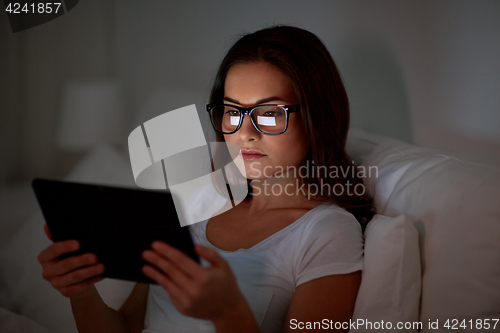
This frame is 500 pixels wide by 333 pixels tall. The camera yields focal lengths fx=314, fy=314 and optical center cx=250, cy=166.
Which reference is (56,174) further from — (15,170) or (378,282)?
(378,282)

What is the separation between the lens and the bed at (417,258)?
475mm

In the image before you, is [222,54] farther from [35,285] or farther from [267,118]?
[35,285]

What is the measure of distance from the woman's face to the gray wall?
34 centimetres

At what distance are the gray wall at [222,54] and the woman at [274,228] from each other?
228mm

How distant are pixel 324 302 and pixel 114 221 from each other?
0.39m

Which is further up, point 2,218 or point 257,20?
point 257,20

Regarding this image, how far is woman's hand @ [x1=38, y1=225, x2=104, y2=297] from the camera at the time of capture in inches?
21.5

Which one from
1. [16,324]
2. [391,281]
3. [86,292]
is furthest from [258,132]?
[16,324]

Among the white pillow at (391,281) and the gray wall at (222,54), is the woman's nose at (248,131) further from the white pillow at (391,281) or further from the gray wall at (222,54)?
the gray wall at (222,54)

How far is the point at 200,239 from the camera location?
2.68 feet

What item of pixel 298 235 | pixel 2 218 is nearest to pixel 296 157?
pixel 298 235

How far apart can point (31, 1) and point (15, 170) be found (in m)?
0.52

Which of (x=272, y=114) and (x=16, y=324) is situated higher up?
(x=272, y=114)

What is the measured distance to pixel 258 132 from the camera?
2.29 feet
